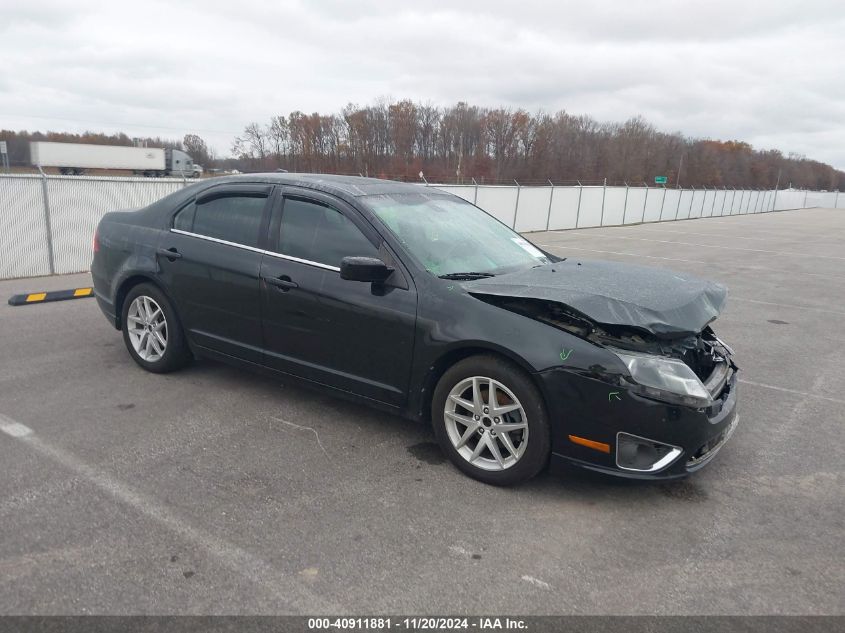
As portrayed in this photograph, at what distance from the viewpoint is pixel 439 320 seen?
140 inches

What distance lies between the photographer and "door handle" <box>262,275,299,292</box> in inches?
161

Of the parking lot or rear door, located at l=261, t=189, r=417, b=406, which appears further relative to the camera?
rear door, located at l=261, t=189, r=417, b=406

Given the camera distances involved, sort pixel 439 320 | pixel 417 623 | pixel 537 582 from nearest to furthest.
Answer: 1. pixel 417 623
2. pixel 537 582
3. pixel 439 320

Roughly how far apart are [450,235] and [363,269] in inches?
35.4

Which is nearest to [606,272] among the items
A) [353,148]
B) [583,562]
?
[583,562]

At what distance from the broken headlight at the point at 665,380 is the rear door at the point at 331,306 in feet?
4.06

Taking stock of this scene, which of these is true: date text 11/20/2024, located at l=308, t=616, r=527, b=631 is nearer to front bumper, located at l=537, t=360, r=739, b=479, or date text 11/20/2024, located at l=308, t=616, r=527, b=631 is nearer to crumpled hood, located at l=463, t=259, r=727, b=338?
front bumper, located at l=537, t=360, r=739, b=479

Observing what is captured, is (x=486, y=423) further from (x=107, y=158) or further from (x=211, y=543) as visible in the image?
(x=107, y=158)

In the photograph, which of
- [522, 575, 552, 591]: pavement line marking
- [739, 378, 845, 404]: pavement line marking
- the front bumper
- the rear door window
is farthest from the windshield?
[739, 378, 845, 404]: pavement line marking

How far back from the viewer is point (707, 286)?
13.3 feet

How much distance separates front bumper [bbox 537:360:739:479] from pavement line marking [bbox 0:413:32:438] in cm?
316

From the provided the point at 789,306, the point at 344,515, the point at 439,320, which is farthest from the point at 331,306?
the point at 789,306

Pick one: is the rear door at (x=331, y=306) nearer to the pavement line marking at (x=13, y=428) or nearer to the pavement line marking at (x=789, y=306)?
the pavement line marking at (x=13, y=428)

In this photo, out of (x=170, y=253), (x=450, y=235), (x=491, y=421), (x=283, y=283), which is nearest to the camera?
(x=491, y=421)
